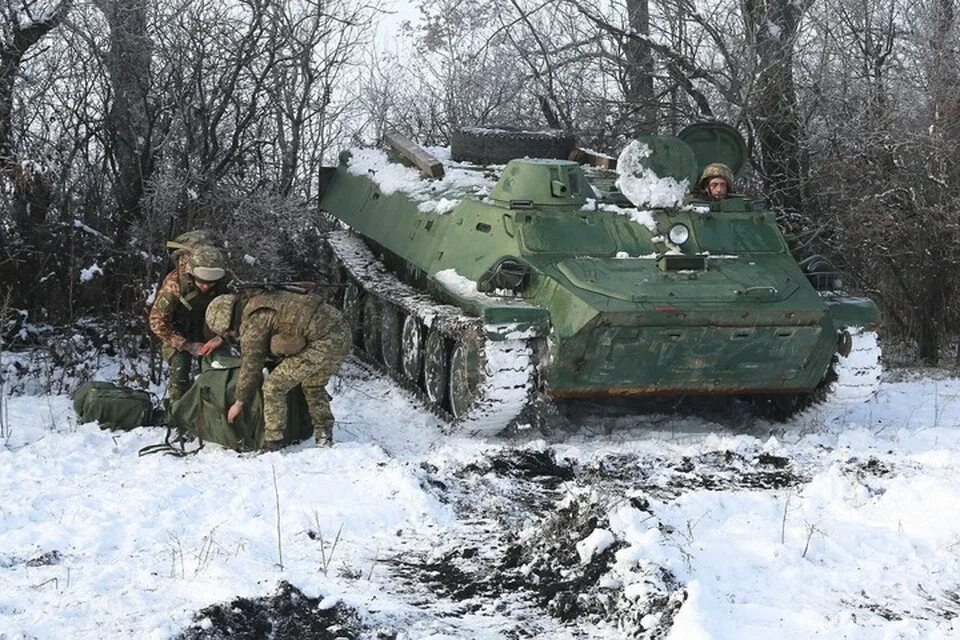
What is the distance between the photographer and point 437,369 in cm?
965

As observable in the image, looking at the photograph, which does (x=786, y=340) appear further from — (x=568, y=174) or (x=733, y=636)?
(x=733, y=636)

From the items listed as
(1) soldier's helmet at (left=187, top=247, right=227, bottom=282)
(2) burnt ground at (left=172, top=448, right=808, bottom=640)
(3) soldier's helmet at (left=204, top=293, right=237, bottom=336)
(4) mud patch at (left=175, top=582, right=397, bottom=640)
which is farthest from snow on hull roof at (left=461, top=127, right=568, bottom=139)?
(4) mud patch at (left=175, top=582, right=397, bottom=640)

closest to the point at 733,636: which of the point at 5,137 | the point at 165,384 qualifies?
the point at 165,384

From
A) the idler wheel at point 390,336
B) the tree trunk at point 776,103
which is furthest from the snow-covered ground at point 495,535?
the tree trunk at point 776,103

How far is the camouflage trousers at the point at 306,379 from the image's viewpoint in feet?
26.0

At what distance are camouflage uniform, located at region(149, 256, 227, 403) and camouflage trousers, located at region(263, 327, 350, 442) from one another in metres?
1.08

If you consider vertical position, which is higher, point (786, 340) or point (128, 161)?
point (128, 161)

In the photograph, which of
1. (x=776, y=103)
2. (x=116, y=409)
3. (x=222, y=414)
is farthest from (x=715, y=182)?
(x=776, y=103)

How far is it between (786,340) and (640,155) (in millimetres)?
1874

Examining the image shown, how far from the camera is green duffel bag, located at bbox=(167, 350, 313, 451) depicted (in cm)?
805

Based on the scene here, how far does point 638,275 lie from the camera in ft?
29.3

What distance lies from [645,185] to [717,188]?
27.4 inches

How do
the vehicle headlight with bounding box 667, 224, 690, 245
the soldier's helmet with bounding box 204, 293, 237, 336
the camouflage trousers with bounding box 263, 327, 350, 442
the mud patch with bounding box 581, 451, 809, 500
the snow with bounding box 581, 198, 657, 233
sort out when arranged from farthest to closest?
the snow with bounding box 581, 198, 657, 233 → the vehicle headlight with bounding box 667, 224, 690, 245 → the soldier's helmet with bounding box 204, 293, 237, 336 → the camouflage trousers with bounding box 263, 327, 350, 442 → the mud patch with bounding box 581, 451, 809, 500

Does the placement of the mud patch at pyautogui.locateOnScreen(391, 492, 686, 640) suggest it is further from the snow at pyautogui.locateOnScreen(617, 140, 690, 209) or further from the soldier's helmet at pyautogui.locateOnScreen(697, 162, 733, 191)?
the soldier's helmet at pyautogui.locateOnScreen(697, 162, 733, 191)
